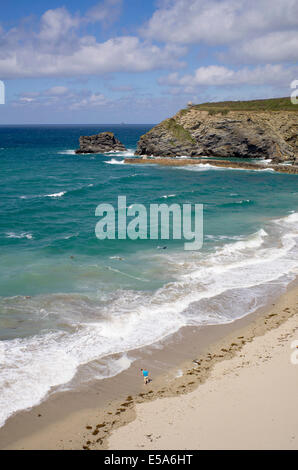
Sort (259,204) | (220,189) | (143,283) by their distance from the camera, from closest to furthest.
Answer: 1. (143,283)
2. (259,204)
3. (220,189)

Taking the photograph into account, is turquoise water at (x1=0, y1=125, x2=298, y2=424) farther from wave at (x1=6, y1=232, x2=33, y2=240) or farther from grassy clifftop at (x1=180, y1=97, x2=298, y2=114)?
grassy clifftop at (x1=180, y1=97, x2=298, y2=114)

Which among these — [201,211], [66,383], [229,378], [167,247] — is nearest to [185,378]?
[229,378]

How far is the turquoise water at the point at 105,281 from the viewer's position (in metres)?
15.4

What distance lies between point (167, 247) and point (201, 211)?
43.3 feet

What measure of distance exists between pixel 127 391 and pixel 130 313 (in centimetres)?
567

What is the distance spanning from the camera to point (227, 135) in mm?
87250

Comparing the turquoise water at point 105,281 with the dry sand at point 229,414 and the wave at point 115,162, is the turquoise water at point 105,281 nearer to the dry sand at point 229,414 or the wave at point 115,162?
the dry sand at point 229,414

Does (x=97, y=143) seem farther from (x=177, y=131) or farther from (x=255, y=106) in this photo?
(x=255, y=106)

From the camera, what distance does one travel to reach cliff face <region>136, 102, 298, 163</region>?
83.9m

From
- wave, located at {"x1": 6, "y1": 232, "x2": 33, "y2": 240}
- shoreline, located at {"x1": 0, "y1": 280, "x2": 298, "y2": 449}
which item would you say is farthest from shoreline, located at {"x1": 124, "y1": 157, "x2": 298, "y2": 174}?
shoreline, located at {"x1": 0, "y1": 280, "x2": 298, "y2": 449}

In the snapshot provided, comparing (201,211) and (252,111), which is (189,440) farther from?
(252,111)

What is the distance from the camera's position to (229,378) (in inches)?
537

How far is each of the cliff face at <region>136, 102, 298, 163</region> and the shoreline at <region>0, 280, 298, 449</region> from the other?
238 ft

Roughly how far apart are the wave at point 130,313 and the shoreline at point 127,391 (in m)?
0.57
